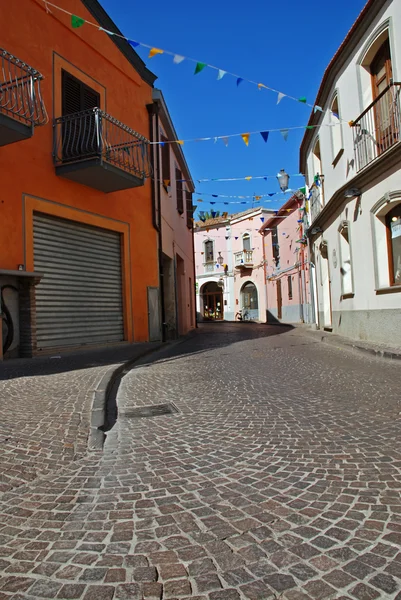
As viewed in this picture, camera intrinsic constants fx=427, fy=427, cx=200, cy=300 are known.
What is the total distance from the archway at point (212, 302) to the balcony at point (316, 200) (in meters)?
23.0

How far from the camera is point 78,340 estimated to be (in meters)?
10.0

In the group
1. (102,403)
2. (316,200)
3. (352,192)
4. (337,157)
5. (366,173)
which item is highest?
(337,157)

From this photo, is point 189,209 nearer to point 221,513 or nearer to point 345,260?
point 345,260

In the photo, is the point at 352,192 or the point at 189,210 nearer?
the point at 352,192

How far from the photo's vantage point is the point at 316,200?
1608cm

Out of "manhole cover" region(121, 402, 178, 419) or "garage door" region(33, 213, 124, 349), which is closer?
"manhole cover" region(121, 402, 178, 419)

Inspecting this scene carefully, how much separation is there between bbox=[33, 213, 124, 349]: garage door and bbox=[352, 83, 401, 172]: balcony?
21.8ft

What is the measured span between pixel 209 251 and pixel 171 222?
23415mm

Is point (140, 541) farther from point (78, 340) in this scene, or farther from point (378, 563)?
point (78, 340)

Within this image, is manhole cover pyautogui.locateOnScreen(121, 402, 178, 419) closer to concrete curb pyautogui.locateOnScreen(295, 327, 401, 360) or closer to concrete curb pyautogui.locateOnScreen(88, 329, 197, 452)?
concrete curb pyautogui.locateOnScreen(88, 329, 197, 452)

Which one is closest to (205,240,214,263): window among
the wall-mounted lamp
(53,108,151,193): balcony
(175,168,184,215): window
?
(175,168,184,215): window

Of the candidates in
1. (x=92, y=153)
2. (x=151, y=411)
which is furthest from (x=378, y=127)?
(x=151, y=411)

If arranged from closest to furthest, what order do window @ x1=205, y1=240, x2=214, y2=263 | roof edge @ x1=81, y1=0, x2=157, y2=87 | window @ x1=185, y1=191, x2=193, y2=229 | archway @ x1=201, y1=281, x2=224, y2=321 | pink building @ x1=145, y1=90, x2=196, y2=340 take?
1. roof edge @ x1=81, y1=0, x2=157, y2=87
2. pink building @ x1=145, y1=90, x2=196, y2=340
3. window @ x1=185, y1=191, x2=193, y2=229
4. window @ x1=205, y1=240, x2=214, y2=263
5. archway @ x1=201, y1=281, x2=224, y2=321

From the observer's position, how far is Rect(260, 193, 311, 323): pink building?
881 inches
